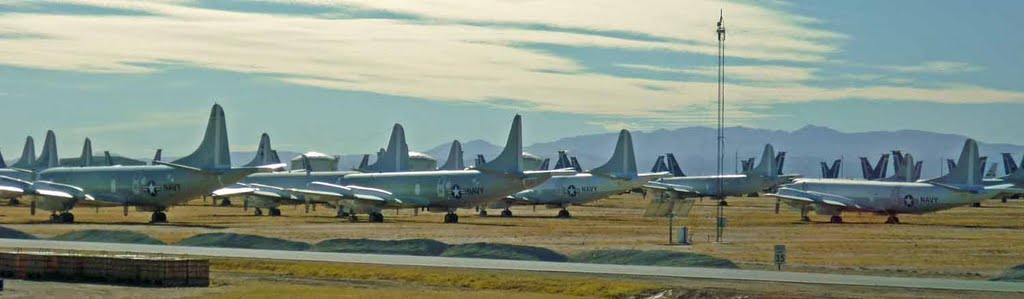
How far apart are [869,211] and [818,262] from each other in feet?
166

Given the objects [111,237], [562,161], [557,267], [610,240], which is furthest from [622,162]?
[562,161]

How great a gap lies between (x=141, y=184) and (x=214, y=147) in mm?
6712

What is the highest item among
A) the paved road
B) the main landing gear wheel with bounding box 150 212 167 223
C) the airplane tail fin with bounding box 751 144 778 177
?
the airplane tail fin with bounding box 751 144 778 177

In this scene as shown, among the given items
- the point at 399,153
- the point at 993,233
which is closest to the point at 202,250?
the point at 993,233

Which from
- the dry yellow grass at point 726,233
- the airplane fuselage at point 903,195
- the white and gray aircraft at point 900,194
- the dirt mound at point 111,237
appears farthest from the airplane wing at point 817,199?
the dirt mound at point 111,237

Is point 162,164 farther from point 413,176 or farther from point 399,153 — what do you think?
point 399,153

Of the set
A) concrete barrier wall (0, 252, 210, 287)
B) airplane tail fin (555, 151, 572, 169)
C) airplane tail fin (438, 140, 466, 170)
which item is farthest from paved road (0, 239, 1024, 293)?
airplane tail fin (555, 151, 572, 169)

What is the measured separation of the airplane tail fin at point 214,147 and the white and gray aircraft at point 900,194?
1655 inches

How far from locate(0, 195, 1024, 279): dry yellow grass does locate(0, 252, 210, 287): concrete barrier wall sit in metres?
20.1

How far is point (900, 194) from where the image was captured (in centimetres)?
10419

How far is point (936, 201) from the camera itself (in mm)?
102312

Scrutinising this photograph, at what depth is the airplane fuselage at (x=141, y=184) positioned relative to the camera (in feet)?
305

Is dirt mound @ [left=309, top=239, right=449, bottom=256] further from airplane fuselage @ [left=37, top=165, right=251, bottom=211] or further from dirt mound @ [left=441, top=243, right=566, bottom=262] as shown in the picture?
airplane fuselage @ [left=37, top=165, right=251, bottom=211]

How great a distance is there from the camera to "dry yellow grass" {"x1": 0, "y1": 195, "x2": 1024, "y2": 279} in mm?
60156
